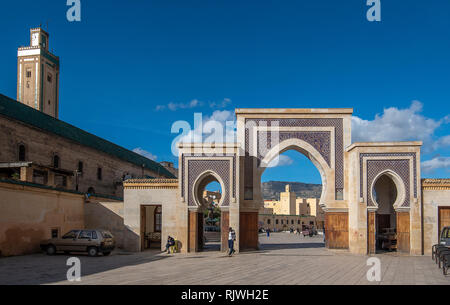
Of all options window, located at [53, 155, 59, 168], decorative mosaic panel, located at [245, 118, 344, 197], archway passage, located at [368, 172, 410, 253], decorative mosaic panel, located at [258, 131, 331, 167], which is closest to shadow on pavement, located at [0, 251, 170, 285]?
decorative mosaic panel, located at [258, 131, 331, 167]

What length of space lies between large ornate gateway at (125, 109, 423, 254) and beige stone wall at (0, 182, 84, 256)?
290 cm

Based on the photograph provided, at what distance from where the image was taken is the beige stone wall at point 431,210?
19953 mm

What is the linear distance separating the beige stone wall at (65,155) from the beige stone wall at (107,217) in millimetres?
5703

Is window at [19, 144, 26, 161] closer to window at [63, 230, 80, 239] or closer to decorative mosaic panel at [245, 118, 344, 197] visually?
window at [63, 230, 80, 239]

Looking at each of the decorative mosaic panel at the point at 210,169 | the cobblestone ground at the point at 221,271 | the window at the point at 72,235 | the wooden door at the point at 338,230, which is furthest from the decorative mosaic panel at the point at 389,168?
the window at the point at 72,235

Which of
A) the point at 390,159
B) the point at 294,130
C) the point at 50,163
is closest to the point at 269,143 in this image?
the point at 294,130

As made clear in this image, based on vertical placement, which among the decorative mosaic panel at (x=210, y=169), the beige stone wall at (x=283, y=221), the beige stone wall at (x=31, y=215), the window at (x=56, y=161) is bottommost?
the beige stone wall at (x=283, y=221)

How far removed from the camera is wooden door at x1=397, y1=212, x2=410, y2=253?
2003cm

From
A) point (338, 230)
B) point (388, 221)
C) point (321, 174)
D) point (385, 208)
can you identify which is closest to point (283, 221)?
point (385, 208)

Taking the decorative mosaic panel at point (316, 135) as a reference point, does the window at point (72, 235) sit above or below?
below

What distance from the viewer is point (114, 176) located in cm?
3584

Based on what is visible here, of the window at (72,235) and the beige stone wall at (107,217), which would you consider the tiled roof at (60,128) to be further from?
the window at (72,235)

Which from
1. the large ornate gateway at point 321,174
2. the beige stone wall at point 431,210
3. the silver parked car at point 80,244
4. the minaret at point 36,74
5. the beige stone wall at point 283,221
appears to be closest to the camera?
the silver parked car at point 80,244

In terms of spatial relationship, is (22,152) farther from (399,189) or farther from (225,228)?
(399,189)
